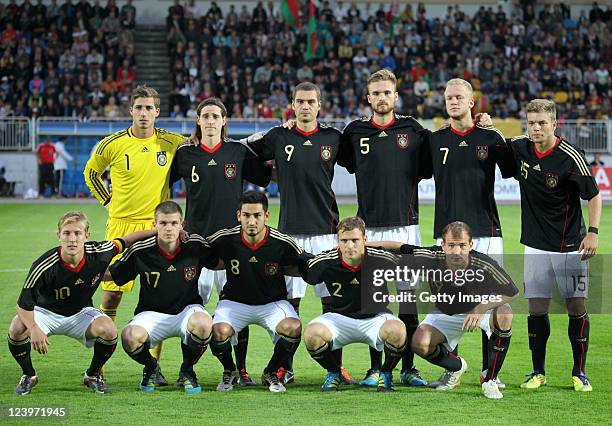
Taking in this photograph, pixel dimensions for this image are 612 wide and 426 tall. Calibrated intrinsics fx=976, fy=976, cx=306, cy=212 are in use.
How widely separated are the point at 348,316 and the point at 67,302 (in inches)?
77.8

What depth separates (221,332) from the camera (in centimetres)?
677

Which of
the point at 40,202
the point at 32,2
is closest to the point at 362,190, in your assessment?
the point at 40,202

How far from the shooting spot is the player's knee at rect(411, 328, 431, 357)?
6.70 m

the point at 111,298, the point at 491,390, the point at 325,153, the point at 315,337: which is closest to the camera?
the point at 491,390

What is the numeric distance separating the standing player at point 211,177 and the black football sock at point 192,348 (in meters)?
0.73

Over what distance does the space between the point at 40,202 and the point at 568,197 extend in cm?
1923

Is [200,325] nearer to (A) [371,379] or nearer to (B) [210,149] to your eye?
(A) [371,379]

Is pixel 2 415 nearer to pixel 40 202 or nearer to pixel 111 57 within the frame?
pixel 40 202

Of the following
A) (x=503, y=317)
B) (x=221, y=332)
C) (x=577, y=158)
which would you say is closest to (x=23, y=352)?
(x=221, y=332)

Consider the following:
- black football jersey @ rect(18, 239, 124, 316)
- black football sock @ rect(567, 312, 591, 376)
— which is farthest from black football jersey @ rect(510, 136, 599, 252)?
black football jersey @ rect(18, 239, 124, 316)

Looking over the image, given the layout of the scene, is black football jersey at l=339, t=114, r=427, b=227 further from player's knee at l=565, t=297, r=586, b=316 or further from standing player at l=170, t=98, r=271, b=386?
player's knee at l=565, t=297, r=586, b=316

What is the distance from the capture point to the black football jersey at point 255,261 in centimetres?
703

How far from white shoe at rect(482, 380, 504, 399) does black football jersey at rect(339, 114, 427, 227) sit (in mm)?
1370

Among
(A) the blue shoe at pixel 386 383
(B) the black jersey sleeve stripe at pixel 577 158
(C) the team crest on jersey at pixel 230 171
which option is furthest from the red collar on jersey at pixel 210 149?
(B) the black jersey sleeve stripe at pixel 577 158
